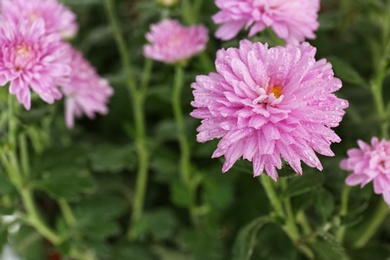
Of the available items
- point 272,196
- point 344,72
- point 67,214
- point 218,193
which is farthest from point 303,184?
point 67,214

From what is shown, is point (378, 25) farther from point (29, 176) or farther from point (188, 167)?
point (29, 176)

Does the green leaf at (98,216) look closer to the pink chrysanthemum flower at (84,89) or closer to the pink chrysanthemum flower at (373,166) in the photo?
the pink chrysanthemum flower at (84,89)

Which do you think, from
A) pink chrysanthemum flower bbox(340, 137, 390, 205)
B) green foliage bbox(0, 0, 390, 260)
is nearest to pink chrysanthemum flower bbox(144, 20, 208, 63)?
green foliage bbox(0, 0, 390, 260)

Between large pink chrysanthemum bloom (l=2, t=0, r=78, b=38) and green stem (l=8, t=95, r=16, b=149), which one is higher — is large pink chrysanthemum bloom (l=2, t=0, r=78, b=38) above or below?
above

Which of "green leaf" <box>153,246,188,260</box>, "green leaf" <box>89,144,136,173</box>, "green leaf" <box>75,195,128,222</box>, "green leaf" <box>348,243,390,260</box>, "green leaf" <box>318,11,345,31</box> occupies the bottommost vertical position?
"green leaf" <box>153,246,188,260</box>

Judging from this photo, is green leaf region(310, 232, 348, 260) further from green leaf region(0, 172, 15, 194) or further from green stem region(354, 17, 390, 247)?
green leaf region(0, 172, 15, 194)

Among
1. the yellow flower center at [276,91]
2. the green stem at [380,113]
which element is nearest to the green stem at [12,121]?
the yellow flower center at [276,91]
